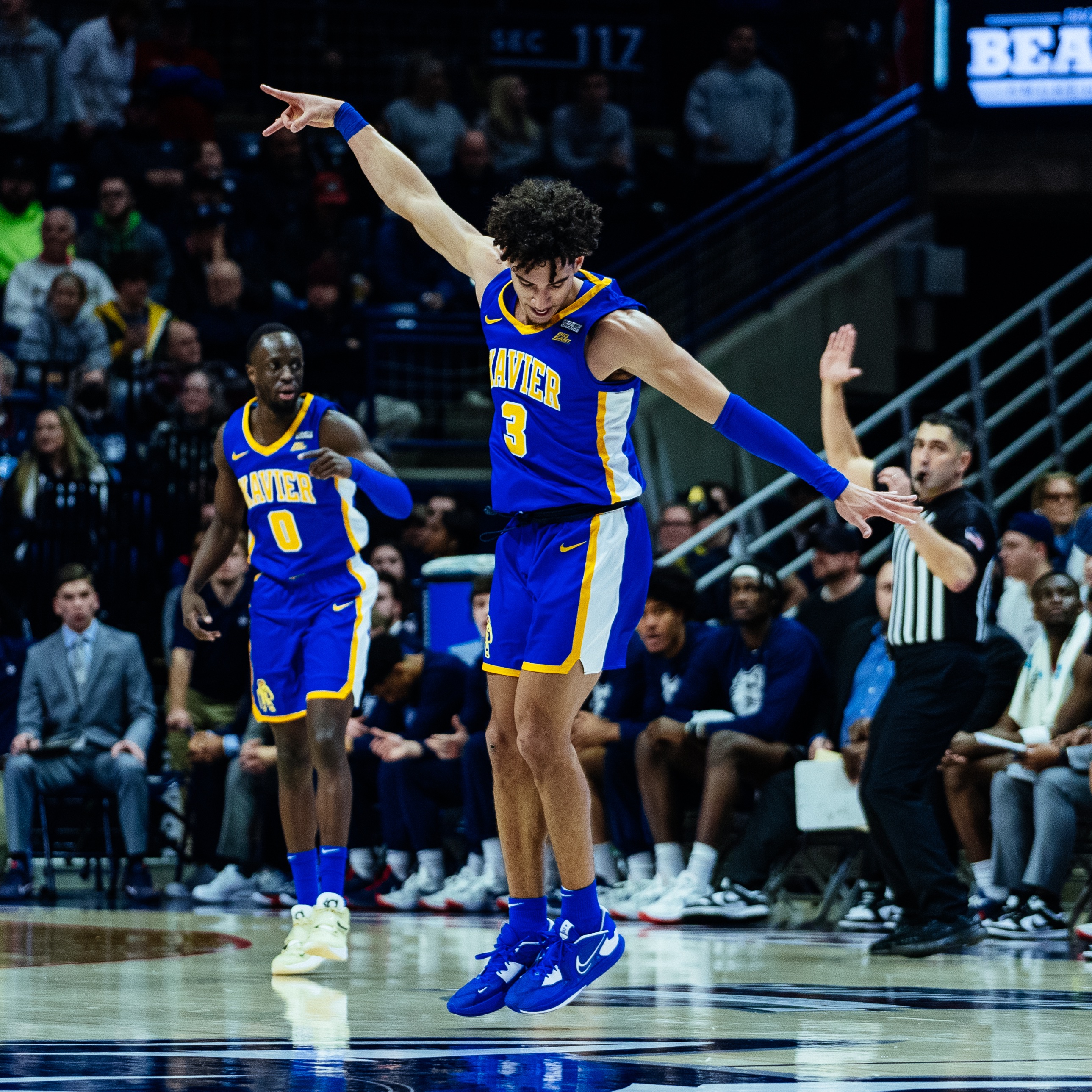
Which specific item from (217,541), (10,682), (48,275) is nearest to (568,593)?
(217,541)

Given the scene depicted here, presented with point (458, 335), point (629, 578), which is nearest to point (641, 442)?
point (458, 335)

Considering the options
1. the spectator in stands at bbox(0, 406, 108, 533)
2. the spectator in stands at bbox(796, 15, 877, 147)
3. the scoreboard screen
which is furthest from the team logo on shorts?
the spectator in stands at bbox(796, 15, 877, 147)

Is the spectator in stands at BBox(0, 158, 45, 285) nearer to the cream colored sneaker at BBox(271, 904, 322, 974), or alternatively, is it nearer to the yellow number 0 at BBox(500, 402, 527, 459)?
the cream colored sneaker at BBox(271, 904, 322, 974)

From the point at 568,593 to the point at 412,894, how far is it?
200 inches

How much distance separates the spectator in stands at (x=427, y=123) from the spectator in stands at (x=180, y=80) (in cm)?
146

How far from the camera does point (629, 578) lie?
494 cm

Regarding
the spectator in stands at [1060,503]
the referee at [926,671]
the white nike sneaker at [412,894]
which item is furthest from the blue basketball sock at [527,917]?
the spectator in stands at [1060,503]

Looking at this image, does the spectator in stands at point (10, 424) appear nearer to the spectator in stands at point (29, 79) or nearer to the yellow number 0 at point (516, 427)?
the spectator in stands at point (29, 79)

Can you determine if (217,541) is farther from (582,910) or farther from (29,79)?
(29,79)

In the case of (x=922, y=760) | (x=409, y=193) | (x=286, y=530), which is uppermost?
(x=409, y=193)

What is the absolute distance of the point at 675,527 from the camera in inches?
419

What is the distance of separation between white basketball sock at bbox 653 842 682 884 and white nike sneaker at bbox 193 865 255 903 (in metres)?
2.50

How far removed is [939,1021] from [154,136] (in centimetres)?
1168

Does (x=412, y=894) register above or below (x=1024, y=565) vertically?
below
